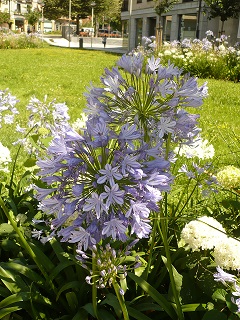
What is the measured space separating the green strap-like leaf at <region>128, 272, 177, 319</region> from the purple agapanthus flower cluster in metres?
0.56

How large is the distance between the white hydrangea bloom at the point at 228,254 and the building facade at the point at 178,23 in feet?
87.0

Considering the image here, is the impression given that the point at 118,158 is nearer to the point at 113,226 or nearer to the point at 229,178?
the point at 113,226

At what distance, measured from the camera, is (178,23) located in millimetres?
39406

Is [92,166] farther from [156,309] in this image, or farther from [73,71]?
[73,71]

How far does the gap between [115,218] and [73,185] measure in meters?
0.18

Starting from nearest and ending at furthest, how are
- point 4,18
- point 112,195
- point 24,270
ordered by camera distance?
1. point 112,195
2. point 24,270
3. point 4,18

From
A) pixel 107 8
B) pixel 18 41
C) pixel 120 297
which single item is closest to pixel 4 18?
pixel 107 8

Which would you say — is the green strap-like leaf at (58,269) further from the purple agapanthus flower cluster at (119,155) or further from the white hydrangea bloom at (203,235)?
the purple agapanthus flower cluster at (119,155)

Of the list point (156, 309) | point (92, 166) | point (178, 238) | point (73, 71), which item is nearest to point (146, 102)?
point (92, 166)

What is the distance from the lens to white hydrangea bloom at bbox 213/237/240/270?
6.68ft

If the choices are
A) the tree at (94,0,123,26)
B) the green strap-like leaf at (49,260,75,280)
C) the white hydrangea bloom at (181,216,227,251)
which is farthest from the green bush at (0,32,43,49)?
the tree at (94,0,123,26)

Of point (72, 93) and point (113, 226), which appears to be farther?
point (72, 93)

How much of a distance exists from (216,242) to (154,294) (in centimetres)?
37

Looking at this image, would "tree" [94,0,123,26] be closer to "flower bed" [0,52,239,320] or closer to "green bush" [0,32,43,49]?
"green bush" [0,32,43,49]
